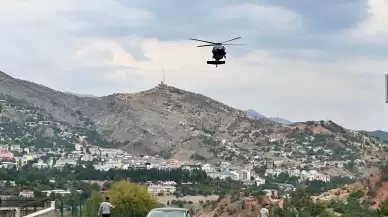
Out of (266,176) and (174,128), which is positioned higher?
(174,128)

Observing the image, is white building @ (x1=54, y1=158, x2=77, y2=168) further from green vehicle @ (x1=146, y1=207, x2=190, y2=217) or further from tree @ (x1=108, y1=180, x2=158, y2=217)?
green vehicle @ (x1=146, y1=207, x2=190, y2=217)

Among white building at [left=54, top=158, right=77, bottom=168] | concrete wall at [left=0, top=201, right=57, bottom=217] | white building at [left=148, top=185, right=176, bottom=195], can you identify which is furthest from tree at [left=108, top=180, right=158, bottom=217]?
white building at [left=54, top=158, right=77, bottom=168]

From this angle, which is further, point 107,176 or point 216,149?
point 216,149

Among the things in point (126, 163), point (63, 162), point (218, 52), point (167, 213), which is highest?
point (218, 52)

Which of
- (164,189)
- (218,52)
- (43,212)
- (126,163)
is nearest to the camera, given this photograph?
(43,212)

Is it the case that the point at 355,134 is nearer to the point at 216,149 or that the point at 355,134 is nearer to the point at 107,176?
the point at 216,149

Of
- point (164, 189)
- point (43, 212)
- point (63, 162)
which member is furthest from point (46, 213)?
point (63, 162)

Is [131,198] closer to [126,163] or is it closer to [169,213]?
[169,213]

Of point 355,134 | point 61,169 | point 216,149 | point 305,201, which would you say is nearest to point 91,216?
point 305,201

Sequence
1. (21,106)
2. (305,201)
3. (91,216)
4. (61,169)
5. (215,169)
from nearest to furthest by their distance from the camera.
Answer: (91,216) < (305,201) < (61,169) < (215,169) < (21,106)
